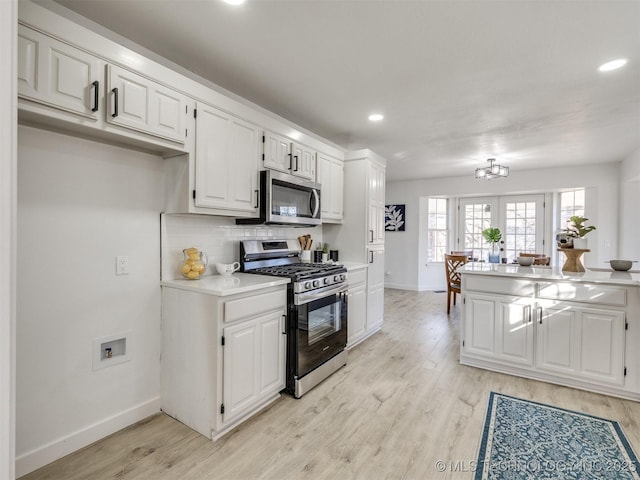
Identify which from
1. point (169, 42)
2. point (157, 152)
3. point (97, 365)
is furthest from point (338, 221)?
point (97, 365)

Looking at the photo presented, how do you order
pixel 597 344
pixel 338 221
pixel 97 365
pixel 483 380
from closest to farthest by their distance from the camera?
pixel 97 365, pixel 597 344, pixel 483 380, pixel 338 221

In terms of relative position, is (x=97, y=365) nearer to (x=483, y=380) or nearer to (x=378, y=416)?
(x=378, y=416)

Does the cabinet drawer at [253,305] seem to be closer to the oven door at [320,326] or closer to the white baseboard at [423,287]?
the oven door at [320,326]

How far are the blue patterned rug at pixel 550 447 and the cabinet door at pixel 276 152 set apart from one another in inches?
99.9

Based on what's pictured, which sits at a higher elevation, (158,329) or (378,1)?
(378,1)

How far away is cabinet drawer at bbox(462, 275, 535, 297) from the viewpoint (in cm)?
287

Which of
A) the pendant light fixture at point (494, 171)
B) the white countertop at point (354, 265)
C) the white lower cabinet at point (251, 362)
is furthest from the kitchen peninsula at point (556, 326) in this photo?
the white lower cabinet at point (251, 362)

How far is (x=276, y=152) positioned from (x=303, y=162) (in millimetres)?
397

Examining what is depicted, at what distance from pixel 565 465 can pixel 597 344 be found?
4.10ft

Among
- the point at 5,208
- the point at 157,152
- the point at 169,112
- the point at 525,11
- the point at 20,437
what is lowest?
the point at 20,437

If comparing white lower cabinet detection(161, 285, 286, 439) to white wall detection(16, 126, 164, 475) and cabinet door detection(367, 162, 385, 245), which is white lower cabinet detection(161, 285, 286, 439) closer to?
white wall detection(16, 126, 164, 475)

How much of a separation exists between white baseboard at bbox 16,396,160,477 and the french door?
6.64 metres

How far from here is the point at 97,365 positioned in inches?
79.2

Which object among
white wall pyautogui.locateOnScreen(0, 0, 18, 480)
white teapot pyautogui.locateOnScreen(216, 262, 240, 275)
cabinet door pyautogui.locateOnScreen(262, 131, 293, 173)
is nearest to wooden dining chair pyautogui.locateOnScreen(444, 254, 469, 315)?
cabinet door pyautogui.locateOnScreen(262, 131, 293, 173)
